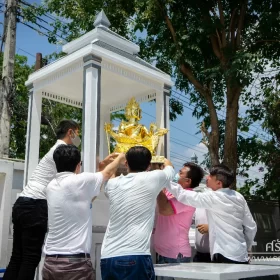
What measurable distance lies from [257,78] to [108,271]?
806 cm

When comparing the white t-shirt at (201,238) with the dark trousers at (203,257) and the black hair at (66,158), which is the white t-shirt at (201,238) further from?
the black hair at (66,158)

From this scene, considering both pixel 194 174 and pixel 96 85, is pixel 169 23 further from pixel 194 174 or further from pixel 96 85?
pixel 194 174

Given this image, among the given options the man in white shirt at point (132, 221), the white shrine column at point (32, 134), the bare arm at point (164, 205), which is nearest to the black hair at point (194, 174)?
the bare arm at point (164, 205)

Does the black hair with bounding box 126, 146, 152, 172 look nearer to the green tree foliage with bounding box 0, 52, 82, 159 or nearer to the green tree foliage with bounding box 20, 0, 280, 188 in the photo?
the green tree foliage with bounding box 20, 0, 280, 188

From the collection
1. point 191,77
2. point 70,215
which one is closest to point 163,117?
point 70,215

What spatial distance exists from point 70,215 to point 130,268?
500 millimetres

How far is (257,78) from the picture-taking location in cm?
935

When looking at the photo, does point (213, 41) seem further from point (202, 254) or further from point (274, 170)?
point (202, 254)

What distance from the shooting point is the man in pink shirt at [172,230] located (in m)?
2.97

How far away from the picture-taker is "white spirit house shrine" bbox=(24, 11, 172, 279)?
436 centimetres

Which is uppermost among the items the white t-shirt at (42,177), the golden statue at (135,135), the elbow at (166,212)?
the golden statue at (135,135)

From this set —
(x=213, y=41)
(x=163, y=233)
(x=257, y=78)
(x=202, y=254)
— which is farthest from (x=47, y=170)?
(x=257, y=78)

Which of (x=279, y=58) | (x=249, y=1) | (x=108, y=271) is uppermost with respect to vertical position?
(x=249, y=1)

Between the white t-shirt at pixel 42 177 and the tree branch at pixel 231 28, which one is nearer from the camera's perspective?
the white t-shirt at pixel 42 177
